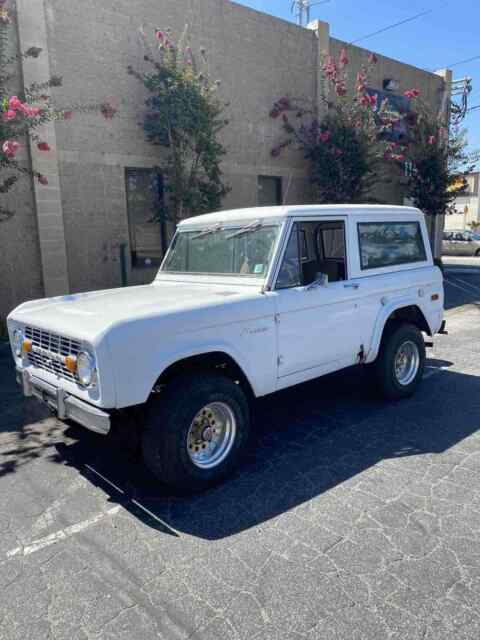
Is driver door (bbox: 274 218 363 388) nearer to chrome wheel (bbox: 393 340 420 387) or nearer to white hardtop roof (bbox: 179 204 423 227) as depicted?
white hardtop roof (bbox: 179 204 423 227)

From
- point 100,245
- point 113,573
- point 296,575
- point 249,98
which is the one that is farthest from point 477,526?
point 249,98

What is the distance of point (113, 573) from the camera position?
2641 mm

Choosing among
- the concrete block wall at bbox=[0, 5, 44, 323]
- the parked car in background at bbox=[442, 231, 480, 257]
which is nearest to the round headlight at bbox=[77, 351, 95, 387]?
the concrete block wall at bbox=[0, 5, 44, 323]

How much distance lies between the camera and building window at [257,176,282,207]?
12.9m

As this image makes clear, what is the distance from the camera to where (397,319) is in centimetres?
528

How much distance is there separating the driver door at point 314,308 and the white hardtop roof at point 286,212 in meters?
0.09

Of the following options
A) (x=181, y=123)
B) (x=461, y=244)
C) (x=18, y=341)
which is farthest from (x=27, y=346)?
(x=461, y=244)

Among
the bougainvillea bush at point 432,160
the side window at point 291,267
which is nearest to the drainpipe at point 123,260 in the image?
the side window at point 291,267

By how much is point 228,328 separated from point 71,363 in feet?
3.66

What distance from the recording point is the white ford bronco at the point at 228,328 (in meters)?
3.12

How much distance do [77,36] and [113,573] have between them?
9.68m

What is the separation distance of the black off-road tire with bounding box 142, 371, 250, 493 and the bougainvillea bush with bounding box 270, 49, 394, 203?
10503 millimetres

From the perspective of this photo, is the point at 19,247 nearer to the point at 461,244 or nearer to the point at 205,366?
the point at 205,366

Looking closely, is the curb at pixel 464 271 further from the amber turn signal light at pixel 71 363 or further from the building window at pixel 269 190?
the amber turn signal light at pixel 71 363
